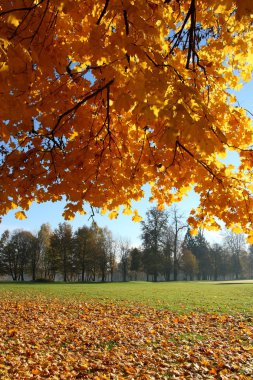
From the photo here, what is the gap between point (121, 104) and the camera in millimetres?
2975

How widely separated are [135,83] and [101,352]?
6306 mm

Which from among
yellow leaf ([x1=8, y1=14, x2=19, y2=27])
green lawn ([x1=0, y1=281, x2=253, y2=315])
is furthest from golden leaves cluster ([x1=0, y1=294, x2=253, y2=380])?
yellow leaf ([x1=8, y1=14, x2=19, y2=27])

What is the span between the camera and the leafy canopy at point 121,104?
2.88 m

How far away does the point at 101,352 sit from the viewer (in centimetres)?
695

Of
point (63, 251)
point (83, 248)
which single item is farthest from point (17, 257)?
point (83, 248)

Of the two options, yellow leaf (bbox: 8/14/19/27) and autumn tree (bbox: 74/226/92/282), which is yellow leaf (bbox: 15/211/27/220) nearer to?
yellow leaf (bbox: 8/14/19/27)

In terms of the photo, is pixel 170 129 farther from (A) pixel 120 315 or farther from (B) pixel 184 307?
(B) pixel 184 307

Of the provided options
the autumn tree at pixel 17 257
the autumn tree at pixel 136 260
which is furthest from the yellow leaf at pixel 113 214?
the autumn tree at pixel 17 257

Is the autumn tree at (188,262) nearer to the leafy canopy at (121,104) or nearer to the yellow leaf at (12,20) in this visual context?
the leafy canopy at (121,104)

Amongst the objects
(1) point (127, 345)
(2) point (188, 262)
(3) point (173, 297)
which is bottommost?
(2) point (188, 262)

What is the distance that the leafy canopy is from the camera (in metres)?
2.88

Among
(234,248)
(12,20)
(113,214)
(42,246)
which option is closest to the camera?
(12,20)

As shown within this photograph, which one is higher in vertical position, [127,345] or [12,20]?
[12,20]

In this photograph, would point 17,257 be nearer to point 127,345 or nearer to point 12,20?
point 127,345
